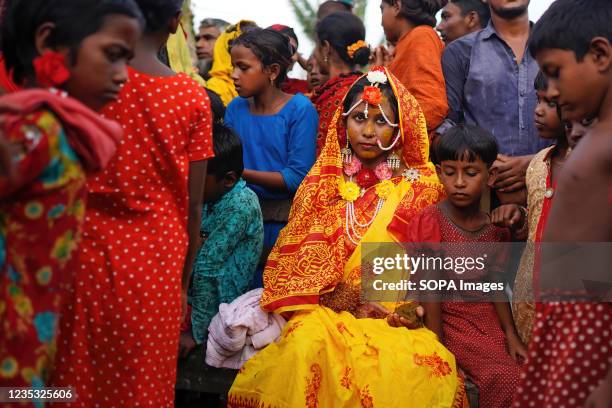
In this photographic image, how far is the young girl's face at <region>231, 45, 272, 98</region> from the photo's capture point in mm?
5598

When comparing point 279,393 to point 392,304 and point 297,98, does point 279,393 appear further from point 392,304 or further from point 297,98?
point 297,98

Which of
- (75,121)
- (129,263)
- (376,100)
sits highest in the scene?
(376,100)

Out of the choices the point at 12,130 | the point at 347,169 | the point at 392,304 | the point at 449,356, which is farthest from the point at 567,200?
the point at 347,169

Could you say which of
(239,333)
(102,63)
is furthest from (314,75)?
(102,63)

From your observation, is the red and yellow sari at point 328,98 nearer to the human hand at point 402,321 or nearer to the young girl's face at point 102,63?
the human hand at point 402,321

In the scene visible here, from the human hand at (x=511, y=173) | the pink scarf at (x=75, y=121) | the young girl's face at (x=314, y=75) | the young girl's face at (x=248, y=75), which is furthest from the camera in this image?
the young girl's face at (x=314, y=75)

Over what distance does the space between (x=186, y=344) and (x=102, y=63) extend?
2.55 metres

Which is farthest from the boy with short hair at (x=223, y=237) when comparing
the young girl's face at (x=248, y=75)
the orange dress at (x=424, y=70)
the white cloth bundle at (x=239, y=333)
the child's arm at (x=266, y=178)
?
the orange dress at (x=424, y=70)

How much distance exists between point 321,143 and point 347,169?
72cm

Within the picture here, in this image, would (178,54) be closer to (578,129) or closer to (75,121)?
(578,129)

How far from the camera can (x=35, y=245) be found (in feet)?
7.23

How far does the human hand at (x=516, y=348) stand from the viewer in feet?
14.2

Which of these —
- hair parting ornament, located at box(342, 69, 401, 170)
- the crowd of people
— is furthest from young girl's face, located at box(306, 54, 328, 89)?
hair parting ornament, located at box(342, 69, 401, 170)

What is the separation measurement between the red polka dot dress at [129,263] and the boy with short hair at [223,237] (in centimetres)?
155
